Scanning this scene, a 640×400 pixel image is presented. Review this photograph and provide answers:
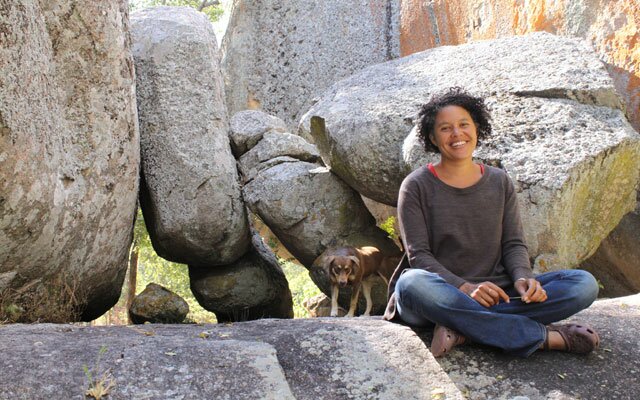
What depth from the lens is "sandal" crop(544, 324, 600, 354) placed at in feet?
12.6

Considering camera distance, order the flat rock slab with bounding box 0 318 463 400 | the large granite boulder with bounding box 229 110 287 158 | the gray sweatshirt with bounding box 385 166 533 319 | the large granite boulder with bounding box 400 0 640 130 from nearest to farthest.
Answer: the flat rock slab with bounding box 0 318 463 400 → the gray sweatshirt with bounding box 385 166 533 319 → the large granite boulder with bounding box 400 0 640 130 → the large granite boulder with bounding box 229 110 287 158

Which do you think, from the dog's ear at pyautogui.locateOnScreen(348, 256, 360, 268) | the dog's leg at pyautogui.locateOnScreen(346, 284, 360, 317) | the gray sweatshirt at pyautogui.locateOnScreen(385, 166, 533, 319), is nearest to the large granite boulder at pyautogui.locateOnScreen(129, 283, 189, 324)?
the dog's leg at pyautogui.locateOnScreen(346, 284, 360, 317)

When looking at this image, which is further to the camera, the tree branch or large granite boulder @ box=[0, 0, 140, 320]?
the tree branch

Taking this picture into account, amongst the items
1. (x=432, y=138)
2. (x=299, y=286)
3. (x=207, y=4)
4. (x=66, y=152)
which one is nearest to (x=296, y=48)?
(x=66, y=152)

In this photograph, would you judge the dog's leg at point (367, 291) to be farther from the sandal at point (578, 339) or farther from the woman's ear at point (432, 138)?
the sandal at point (578, 339)

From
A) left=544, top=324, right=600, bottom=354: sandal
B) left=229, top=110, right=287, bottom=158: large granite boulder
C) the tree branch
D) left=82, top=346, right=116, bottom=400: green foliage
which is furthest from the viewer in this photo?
the tree branch

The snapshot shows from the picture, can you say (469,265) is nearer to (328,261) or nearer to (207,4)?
(328,261)

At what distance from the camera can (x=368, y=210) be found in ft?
28.1

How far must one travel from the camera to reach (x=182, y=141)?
7.38 metres

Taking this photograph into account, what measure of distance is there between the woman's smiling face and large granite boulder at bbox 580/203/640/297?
4.02 metres

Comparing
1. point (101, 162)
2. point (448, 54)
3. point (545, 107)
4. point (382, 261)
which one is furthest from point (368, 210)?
point (101, 162)

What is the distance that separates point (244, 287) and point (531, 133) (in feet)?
13.0

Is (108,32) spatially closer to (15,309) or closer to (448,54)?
(15,309)

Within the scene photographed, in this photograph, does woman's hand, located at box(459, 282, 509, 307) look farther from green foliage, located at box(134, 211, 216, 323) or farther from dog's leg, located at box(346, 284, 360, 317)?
green foliage, located at box(134, 211, 216, 323)
